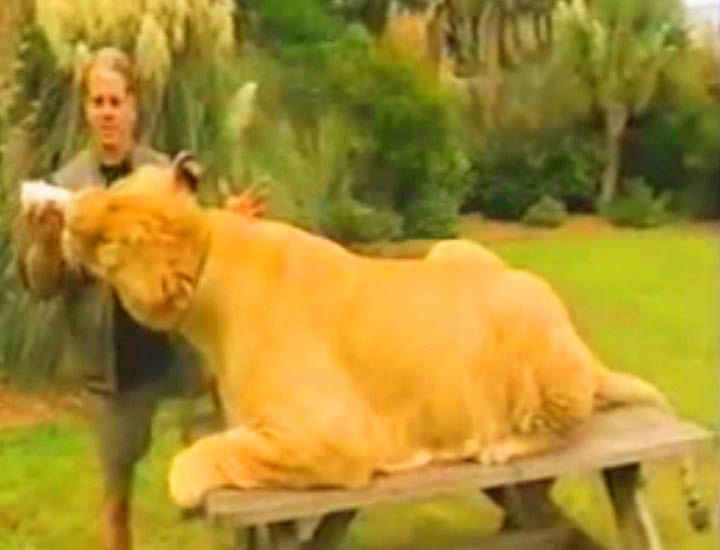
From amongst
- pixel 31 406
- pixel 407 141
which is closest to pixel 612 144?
pixel 407 141

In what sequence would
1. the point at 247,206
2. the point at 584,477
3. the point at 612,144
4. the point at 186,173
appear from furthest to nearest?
the point at 612,144 → the point at 584,477 → the point at 247,206 → the point at 186,173

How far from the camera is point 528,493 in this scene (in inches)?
67.1

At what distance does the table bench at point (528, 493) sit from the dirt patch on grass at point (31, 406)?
32 centimetres

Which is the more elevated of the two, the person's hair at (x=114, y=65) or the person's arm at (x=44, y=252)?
→ the person's hair at (x=114, y=65)

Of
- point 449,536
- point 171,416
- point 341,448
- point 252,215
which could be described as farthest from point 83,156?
point 449,536

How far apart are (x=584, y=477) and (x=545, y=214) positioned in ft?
1.04

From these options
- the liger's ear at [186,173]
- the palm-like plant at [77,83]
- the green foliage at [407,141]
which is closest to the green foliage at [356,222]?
the green foliage at [407,141]

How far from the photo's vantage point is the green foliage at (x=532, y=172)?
5.89ft

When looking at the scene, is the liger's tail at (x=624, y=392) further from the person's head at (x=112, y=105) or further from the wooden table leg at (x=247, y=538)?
the person's head at (x=112, y=105)

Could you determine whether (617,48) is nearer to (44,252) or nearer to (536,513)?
(536,513)

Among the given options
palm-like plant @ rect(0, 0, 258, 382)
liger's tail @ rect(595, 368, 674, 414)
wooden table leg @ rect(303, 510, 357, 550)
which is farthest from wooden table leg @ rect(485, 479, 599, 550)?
palm-like plant @ rect(0, 0, 258, 382)

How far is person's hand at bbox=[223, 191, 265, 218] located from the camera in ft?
4.99

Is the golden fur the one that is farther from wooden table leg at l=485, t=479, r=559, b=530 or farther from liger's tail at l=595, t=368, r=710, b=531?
wooden table leg at l=485, t=479, r=559, b=530

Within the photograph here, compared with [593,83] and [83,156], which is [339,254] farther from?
[593,83]
